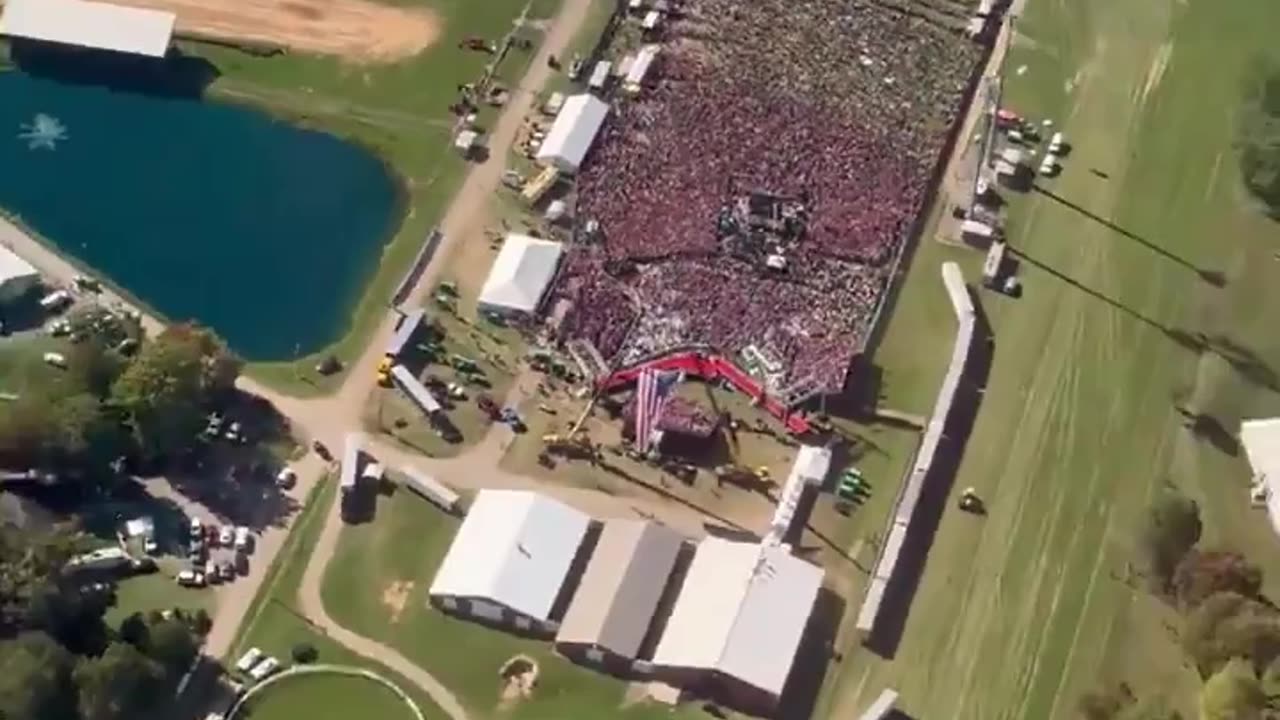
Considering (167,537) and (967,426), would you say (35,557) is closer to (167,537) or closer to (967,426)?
(167,537)

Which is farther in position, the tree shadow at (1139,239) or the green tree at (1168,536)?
the tree shadow at (1139,239)

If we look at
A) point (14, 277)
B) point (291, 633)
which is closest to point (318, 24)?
point (14, 277)

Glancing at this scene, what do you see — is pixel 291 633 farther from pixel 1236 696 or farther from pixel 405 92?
pixel 1236 696

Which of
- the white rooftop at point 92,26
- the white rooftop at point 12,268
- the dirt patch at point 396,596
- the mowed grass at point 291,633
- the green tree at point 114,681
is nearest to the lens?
the green tree at point 114,681

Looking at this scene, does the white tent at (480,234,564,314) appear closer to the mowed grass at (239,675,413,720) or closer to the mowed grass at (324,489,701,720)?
the mowed grass at (324,489,701,720)

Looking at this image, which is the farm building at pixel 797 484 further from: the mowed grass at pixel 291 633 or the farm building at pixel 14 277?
the farm building at pixel 14 277

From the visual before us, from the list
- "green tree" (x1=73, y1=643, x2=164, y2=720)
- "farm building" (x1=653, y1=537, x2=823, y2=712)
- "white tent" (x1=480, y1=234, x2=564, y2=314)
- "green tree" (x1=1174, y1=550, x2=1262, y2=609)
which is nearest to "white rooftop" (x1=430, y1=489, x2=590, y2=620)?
"farm building" (x1=653, y1=537, x2=823, y2=712)

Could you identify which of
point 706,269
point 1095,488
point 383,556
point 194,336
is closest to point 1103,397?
point 1095,488

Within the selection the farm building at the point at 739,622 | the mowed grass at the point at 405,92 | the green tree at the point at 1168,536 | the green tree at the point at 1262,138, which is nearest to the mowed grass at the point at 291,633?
the farm building at the point at 739,622
